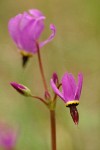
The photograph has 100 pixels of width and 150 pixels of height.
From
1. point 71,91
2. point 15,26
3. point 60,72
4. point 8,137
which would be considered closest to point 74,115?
point 71,91

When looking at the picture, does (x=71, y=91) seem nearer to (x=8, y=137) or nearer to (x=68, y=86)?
(x=68, y=86)

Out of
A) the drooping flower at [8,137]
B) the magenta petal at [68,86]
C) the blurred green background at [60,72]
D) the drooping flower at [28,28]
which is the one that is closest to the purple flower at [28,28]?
the drooping flower at [28,28]

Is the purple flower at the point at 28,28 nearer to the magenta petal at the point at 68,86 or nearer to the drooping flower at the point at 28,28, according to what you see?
the drooping flower at the point at 28,28

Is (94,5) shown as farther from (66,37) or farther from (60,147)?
(60,147)

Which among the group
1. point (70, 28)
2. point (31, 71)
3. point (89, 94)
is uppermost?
point (70, 28)

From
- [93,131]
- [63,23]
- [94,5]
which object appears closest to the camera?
[93,131]

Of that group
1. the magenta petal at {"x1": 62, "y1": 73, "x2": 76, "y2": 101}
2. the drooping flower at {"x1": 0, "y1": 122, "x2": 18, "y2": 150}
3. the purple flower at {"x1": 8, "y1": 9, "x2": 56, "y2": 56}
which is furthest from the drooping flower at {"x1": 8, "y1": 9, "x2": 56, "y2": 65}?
the drooping flower at {"x1": 0, "y1": 122, "x2": 18, "y2": 150}

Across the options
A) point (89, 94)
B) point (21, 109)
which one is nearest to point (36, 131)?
point (21, 109)
